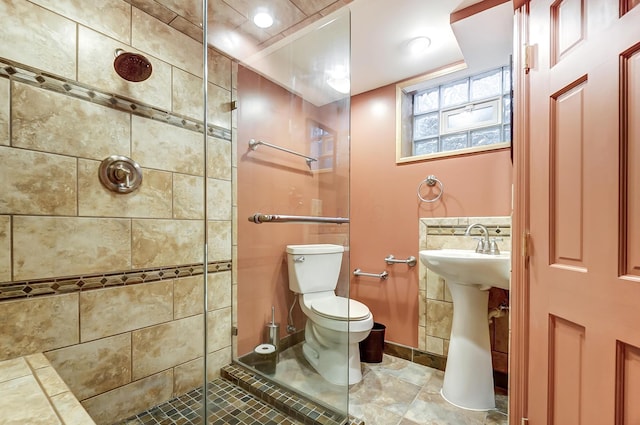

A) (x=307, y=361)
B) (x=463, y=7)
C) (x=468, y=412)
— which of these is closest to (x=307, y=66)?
(x=463, y=7)

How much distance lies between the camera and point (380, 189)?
227cm

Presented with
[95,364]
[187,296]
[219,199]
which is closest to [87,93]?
[219,199]

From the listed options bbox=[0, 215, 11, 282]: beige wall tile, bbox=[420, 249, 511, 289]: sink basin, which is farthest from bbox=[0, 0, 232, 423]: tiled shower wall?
bbox=[420, 249, 511, 289]: sink basin

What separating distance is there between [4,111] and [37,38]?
33 cm

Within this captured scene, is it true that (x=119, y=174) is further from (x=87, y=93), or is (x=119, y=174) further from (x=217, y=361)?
(x=217, y=361)

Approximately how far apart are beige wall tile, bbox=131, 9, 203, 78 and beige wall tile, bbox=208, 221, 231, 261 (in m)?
0.89

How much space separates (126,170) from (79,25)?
0.63 meters

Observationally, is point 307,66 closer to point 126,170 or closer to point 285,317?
point 126,170

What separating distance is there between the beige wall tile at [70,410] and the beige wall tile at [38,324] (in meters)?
0.48

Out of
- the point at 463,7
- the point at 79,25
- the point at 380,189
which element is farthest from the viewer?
the point at 380,189

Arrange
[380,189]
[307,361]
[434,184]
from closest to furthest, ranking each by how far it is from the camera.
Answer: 1. [307,361]
2. [434,184]
3. [380,189]

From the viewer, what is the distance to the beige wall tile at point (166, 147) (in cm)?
141

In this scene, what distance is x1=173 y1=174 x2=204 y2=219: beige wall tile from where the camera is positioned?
1553mm

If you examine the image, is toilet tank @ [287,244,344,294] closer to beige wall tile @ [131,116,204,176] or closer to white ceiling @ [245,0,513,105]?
beige wall tile @ [131,116,204,176]
